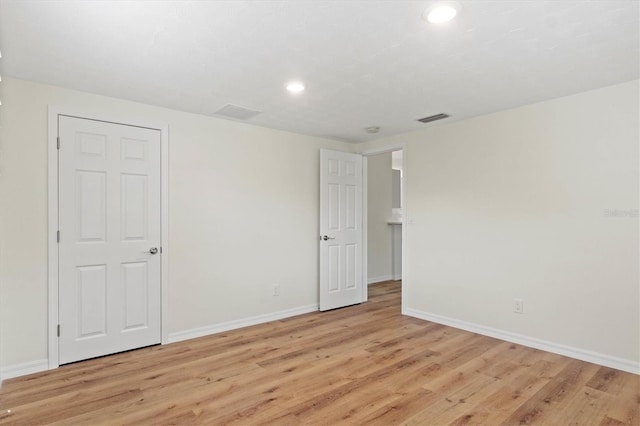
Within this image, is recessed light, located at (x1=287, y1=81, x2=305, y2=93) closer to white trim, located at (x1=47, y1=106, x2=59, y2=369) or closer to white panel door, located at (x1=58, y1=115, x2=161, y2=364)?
white panel door, located at (x1=58, y1=115, x2=161, y2=364)

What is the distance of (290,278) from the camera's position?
180 inches

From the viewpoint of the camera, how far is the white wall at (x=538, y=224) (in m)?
2.95

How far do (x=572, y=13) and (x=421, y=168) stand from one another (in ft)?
8.42

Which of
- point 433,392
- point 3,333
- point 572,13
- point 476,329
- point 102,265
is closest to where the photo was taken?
point 572,13

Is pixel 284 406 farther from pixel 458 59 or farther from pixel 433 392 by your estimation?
pixel 458 59

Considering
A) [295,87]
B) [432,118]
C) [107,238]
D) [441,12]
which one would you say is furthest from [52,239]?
[432,118]

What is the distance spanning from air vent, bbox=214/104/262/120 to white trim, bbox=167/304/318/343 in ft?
7.38

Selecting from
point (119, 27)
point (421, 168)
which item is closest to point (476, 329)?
point (421, 168)

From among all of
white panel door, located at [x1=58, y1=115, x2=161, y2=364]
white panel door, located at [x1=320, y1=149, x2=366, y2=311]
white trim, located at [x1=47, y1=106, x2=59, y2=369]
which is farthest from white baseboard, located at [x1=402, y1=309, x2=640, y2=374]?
white trim, located at [x1=47, y1=106, x2=59, y2=369]

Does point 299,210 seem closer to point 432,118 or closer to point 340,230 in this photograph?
point 340,230

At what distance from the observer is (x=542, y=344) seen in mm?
3365

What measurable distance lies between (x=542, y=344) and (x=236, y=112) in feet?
12.2

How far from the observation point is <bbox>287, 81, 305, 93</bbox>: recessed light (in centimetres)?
292

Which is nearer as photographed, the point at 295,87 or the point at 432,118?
the point at 295,87
